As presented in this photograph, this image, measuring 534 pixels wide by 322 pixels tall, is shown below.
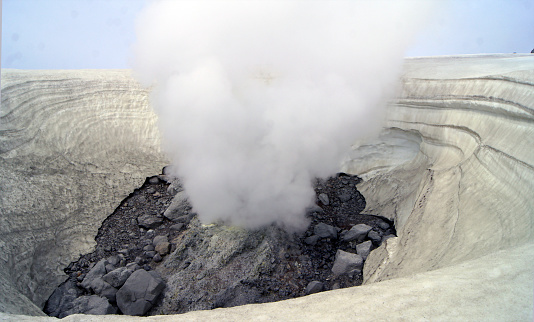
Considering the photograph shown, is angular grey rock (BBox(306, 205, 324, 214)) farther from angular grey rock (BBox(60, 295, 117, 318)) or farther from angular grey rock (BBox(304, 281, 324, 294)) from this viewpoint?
angular grey rock (BBox(60, 295, 117, 318))

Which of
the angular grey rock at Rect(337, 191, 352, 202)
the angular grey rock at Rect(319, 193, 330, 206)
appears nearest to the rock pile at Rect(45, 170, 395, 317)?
the angular grey rock at Rect(319, 193, 330, 206)

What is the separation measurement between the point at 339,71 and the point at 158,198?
247 centimetres

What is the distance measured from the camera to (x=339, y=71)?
3.64 m

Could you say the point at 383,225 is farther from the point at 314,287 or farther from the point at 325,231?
the point at 314,287

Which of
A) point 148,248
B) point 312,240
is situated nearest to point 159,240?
point 148,248

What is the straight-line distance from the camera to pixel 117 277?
279 cm

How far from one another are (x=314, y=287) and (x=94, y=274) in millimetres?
1812

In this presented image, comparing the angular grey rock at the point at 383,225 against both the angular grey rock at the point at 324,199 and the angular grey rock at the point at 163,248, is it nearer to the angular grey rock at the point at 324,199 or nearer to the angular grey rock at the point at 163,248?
the angular grey rock at the point at 324,199

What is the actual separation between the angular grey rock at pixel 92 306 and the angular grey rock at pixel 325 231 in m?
1.80

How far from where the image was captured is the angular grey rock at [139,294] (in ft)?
8.25

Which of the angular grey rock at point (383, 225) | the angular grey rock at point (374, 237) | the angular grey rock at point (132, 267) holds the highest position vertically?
the angular grey rock at point (132, 267)

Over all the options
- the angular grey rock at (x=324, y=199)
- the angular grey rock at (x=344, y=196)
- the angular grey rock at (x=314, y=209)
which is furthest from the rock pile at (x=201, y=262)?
the angular grey rock at (x=344, y=196)

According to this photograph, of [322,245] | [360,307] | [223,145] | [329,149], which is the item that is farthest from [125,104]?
[360,307]

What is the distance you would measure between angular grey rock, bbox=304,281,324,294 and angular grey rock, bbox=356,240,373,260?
1.98ft
